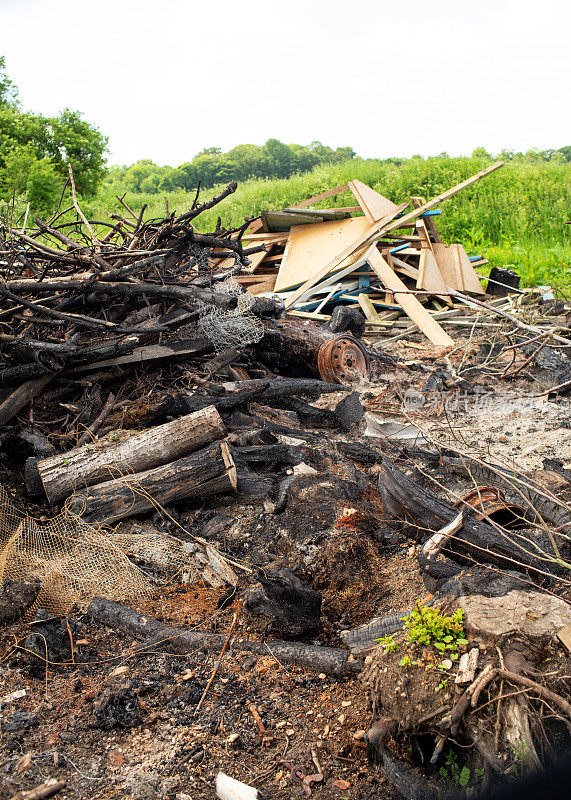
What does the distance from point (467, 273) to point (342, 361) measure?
186 inches

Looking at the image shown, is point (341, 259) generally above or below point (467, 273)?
above

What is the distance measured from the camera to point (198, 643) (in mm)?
2953

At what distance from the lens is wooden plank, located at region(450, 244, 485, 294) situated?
1038 cm

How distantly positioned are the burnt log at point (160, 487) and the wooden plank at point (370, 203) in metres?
7.88

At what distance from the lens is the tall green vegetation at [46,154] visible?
16.6 metres

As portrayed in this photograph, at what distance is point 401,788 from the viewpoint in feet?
6.54

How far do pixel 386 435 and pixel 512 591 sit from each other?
3.34 meters

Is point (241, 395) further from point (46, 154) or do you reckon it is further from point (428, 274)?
point (46, 154)

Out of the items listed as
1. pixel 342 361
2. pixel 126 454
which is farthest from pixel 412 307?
pixel 126 454

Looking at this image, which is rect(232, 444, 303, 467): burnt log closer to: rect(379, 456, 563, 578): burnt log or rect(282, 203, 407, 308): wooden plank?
rect(379, 456, 563, 578): burnt log

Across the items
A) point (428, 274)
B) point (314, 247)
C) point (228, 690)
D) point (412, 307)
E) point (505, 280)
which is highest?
point (314, 247)

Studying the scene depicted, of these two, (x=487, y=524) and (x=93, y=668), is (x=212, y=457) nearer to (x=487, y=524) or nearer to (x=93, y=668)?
(x=93, y=668)

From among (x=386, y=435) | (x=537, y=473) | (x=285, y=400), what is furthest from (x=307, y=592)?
(x=285, y=400)

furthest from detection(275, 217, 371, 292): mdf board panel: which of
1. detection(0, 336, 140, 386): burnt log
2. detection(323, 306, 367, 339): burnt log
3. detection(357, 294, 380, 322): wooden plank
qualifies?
detection(0, 336, 140, 386): burnt log
